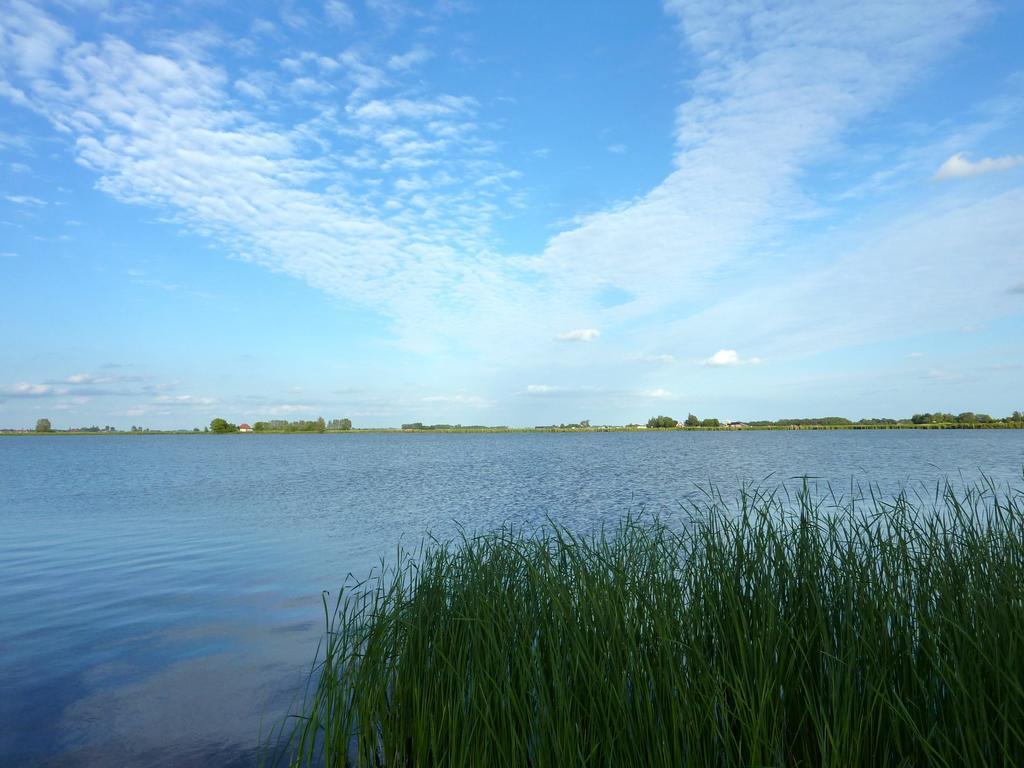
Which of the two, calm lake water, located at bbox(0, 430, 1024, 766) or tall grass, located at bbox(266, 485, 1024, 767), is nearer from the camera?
tall grass, located at bbox(266, 485, 1024, 767)

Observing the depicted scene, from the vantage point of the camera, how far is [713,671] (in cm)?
366

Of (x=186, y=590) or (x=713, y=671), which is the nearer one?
(x=713, y=671)

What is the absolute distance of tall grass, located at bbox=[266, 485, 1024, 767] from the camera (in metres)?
3.18

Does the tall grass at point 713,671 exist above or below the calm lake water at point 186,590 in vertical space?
above

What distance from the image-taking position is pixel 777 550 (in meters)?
4.50

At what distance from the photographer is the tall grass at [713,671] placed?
318 cm

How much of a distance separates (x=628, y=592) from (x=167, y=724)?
5.20 metres

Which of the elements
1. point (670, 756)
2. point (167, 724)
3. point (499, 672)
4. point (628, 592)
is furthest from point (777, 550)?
point (167, 724)

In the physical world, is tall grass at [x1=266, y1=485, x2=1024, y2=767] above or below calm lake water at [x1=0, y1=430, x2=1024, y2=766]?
above

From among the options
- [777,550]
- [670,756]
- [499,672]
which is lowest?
[670,756]

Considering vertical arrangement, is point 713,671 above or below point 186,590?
above

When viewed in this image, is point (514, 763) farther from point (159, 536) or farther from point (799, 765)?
point (159, 536)

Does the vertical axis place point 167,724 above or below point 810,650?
below

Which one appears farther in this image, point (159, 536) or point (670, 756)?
point (159, 536)
